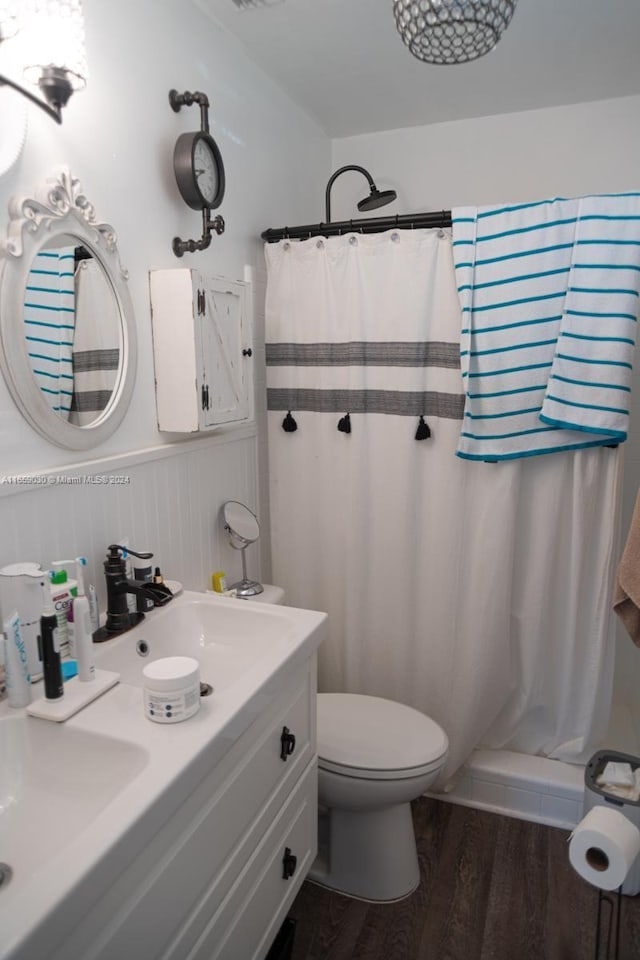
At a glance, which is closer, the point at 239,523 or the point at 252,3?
the point at 252,3

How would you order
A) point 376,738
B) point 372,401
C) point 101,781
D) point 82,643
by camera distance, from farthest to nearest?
point 372,401
point 376,738
point 82,643
point 101,781

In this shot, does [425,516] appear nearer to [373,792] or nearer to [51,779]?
[373,792]

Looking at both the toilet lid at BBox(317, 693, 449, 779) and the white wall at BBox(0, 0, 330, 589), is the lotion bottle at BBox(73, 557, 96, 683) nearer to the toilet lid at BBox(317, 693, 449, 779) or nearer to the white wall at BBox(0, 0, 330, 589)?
the white wall at BBox(0, 0, 330, 589)

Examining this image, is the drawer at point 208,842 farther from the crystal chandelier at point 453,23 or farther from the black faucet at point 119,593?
the crystal chandelier at point 453,23

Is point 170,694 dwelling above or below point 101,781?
above

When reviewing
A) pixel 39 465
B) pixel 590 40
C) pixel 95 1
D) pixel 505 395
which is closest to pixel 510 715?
pixel 505 395

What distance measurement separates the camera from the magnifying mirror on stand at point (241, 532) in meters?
1.96

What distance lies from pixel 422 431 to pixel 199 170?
3.25ft

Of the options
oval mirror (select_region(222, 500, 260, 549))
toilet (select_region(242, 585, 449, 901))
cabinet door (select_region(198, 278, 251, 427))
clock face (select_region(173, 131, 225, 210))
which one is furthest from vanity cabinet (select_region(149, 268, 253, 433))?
toilet (select_region(242, 585, 449, 901))

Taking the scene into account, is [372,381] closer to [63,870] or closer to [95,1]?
[95,1]

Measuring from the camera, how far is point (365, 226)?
6.63 feet

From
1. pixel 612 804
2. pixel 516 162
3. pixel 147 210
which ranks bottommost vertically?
pixel 612 804

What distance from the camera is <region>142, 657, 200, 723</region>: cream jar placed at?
1.06 m

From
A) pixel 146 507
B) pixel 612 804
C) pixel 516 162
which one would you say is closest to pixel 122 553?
pixel 146 507
